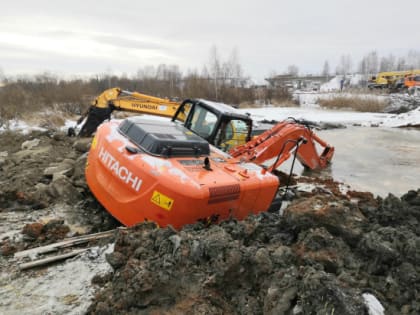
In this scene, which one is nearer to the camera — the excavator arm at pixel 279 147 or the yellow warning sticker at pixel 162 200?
the yellow warning sticker at pixel 162 200

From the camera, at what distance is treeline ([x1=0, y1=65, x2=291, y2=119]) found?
65.8 ft

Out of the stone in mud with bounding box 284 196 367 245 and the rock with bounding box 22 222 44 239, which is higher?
the stone in mud with bounding box 284 196 367 245

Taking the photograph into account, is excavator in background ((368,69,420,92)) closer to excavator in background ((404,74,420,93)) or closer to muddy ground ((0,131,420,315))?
excavator in background ((404,74,420,93))

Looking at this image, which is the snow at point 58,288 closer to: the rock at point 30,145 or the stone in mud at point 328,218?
the stone in mud at point 328,218

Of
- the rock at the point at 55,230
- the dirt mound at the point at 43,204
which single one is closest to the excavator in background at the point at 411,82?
the dirt mound at the point at 43,204

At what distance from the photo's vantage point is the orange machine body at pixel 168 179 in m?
4.17

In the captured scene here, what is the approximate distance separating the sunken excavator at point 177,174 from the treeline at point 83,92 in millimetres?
13736

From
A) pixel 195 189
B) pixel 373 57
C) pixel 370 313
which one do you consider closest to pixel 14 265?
pixel 195 189

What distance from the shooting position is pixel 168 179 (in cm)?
420

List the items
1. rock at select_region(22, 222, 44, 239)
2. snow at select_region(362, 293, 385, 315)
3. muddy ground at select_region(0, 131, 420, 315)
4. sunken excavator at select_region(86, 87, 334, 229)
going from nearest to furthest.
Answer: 1. snow at select_region(362, 293, 385, 315)
2. muddy ground at select_region(0, 131, 420, 315)
3. sunken excavator at select_region(86, 87, 334, 229)
4. rock at select_region(22, 222, 44, 239)

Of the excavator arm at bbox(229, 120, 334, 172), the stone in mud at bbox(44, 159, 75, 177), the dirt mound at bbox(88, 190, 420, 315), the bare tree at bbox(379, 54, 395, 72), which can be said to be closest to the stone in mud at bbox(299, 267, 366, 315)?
the dirt mound at bbox(88, 190, 420, 315)

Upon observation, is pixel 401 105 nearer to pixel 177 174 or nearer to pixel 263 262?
pixel 177 174

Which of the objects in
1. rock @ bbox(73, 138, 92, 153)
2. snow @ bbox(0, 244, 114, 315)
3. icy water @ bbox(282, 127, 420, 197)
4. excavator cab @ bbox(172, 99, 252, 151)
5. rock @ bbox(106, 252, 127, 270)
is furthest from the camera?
rock @ bbox(73, 138, 92, 153)

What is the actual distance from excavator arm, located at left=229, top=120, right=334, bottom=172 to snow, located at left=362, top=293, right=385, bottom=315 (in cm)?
327
